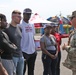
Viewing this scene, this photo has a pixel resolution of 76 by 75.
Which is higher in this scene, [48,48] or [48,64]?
[48,48]

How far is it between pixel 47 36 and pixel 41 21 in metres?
11.5

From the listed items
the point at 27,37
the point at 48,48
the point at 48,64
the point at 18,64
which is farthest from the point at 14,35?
the point at 48,64

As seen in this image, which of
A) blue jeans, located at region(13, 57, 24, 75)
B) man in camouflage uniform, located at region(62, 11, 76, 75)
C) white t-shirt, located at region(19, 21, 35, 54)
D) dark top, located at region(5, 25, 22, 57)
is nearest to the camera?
man in camouflage uniform, located at region(62, 11, 76, 75)

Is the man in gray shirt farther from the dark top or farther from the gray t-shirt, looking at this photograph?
the gray t-shirt

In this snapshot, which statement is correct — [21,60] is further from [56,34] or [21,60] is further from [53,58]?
[56,34]

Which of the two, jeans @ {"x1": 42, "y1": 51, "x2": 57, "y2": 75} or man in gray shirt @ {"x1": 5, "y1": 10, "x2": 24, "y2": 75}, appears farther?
jeans @ {"x1": 42, "y1": 51, "x2": 57, "y2": 75}

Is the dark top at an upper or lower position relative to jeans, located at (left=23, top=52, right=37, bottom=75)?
upper

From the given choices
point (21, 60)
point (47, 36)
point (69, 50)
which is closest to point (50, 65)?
point (47, 36)

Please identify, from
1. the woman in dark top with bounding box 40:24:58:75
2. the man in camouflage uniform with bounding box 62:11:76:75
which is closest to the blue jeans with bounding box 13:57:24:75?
the woman in dark top with bounding box 40:24:58:75

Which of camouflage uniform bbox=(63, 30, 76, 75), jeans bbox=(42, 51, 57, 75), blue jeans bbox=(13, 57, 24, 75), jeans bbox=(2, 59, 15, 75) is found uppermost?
camouflage uniform bbox=(63, 30, 76, 75)

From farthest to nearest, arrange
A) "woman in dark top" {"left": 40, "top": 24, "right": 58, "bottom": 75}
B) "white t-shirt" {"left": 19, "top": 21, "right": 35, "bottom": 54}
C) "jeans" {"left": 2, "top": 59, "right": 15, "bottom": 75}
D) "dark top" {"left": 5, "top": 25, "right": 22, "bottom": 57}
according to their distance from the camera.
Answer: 1. "woman in dark top" {"left": 40, "top": 24, "right": 58, "bottom": 75}
2. "white t-shirt" {"left": 19, "top": 21, "right": 35, "bottom": 54}
3. "dark top" {"left": 5, "top": 25, "right": 22, "bottom": 57}
4. "jeans" {"left": 2, "top": 59, "right": 15, "bottom": 75}

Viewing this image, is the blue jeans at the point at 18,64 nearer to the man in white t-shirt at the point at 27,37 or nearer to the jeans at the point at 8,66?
the man in white t-shirt at the point at 27,37

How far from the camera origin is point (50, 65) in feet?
23.6

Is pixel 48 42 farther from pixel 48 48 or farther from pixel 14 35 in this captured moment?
pixel 14 35
